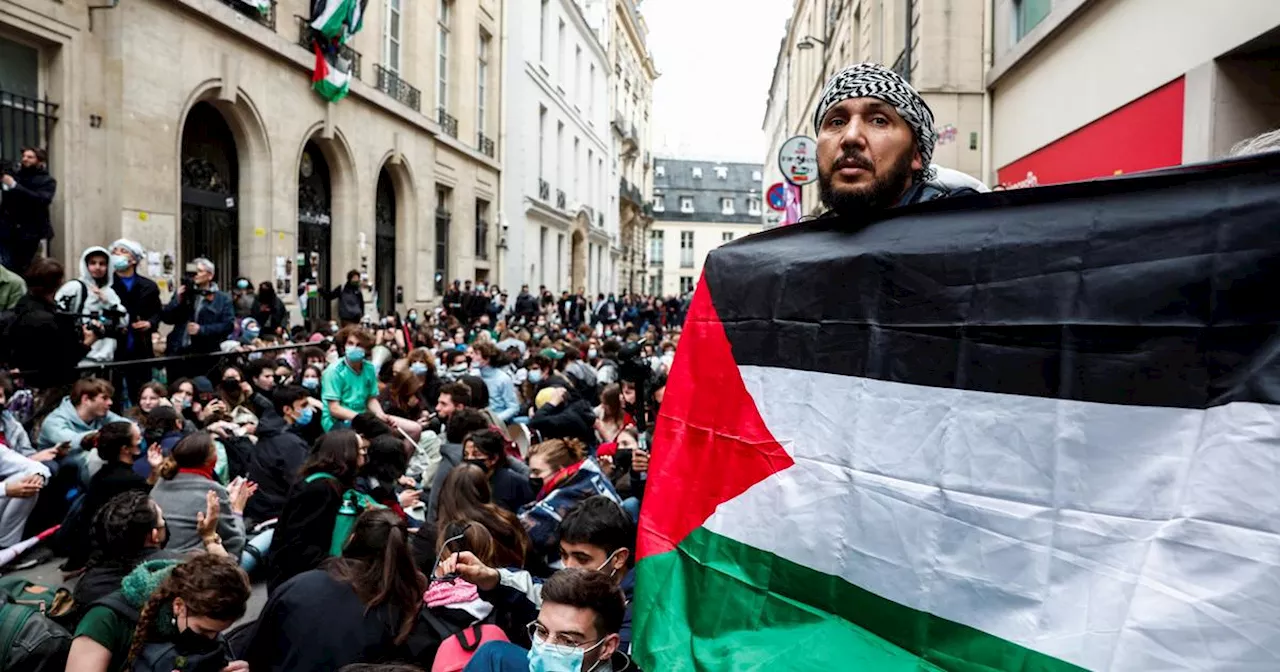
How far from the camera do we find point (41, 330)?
7.22 metres

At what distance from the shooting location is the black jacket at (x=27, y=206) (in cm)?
963

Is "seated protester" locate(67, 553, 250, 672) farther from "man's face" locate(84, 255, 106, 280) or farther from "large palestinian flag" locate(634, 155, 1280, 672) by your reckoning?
"man's face" locate(84, 255, 106, 280)

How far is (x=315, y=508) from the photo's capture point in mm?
4863

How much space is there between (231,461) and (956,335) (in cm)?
592

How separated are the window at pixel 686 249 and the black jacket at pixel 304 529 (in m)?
83.1

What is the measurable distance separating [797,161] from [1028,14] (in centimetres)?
342

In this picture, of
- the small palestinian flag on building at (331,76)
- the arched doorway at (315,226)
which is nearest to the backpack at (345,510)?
the arched doorway at (315,226)

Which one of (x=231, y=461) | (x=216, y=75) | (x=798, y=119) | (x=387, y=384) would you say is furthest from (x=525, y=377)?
(x=798, y=119)

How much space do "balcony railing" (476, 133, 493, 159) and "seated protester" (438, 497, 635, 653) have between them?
1006 inches

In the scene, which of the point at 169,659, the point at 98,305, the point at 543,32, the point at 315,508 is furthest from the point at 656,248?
the point at 169,659

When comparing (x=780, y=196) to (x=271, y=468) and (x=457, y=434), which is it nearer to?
(x=457, y=434)

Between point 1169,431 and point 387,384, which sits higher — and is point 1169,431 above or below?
above

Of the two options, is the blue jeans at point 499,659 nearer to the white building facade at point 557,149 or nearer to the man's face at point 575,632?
the man's face at point 575,632

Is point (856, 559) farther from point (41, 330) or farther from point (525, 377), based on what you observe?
point (525, 377)
